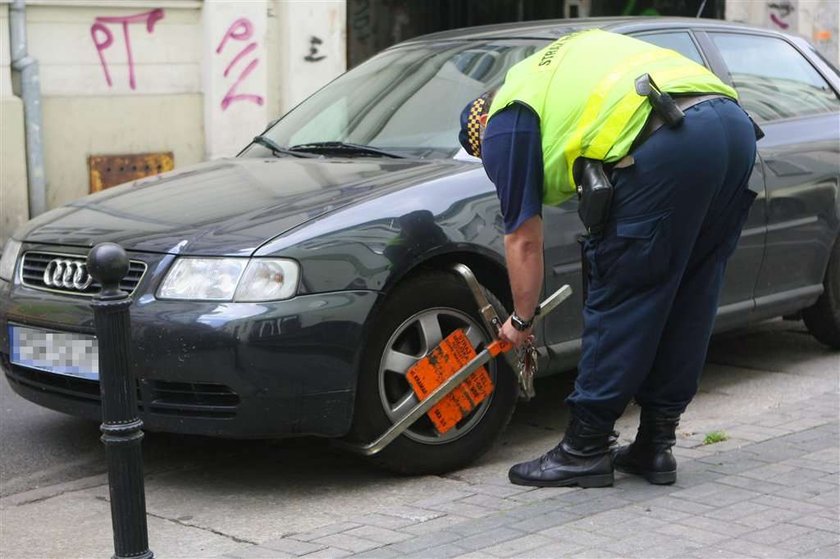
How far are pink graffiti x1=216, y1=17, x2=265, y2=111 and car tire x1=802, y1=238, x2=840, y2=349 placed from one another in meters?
5.74

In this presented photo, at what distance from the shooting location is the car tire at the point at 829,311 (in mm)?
6508

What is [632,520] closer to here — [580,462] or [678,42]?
[580,462]

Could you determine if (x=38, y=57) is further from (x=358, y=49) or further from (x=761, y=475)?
(x=761, y=475)

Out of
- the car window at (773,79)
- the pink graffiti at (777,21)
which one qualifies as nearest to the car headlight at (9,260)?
the car window at (773,79)

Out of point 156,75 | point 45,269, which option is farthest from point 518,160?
point 156,75

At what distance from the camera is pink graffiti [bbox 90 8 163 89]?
412 inches

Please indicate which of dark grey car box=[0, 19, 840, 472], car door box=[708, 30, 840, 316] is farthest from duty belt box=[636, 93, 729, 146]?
car door box=[708, 30, 840, 316]

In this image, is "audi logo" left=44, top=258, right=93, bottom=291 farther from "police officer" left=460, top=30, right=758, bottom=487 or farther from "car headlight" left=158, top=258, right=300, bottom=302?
"police officer" left=460, top=30, right=758, bottom=487

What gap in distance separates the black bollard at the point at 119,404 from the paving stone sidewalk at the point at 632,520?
2.58 ft

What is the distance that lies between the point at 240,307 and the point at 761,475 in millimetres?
1871

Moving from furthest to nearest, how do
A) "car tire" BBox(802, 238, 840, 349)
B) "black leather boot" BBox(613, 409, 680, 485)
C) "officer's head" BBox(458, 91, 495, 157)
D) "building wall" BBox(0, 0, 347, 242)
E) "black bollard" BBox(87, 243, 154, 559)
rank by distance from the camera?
"building wall" BBox(0, 0, 347, 242) → "car tire" BBox(802, 238, 840, 349) → "black leather boot" BBox(613, 409, 680, 485) → "officer's head" BBox(458, 91, 495, 157) → "black bollard" BBox(87, 243, 154, 559)

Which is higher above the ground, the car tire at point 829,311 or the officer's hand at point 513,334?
the officer's hand at point 513,334

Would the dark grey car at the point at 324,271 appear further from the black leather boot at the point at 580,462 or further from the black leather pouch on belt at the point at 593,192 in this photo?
the black leather pouch on belt at the point at 593,192

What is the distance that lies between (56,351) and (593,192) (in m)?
1.96
